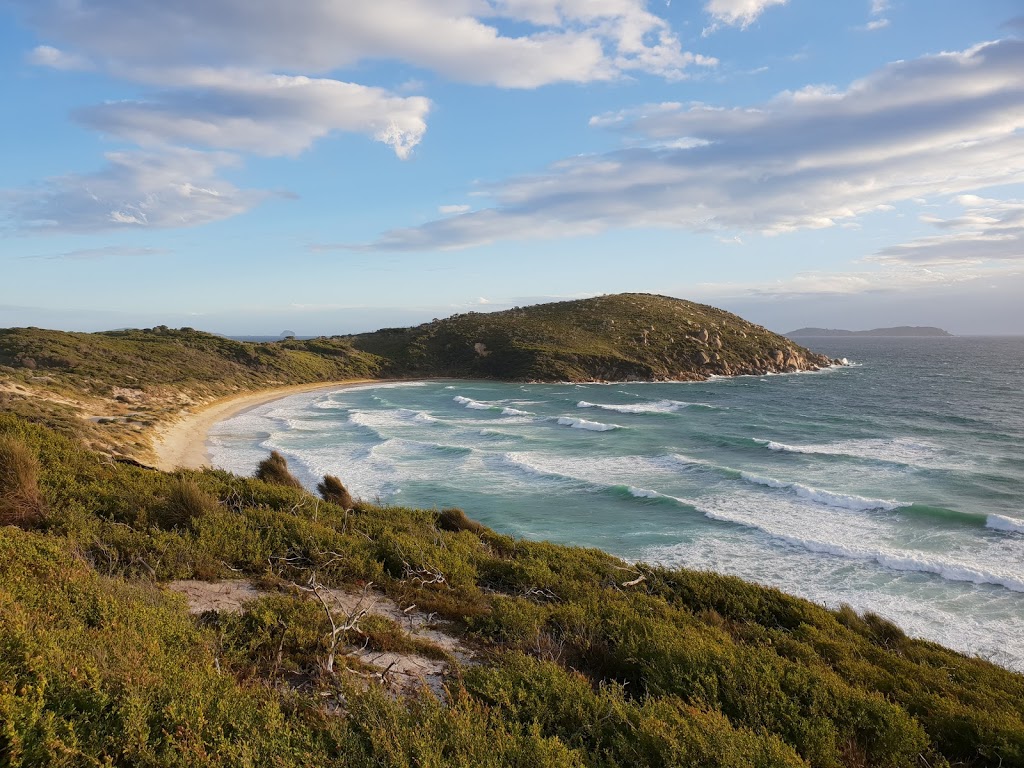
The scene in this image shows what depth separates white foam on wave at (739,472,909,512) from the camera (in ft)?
69.7

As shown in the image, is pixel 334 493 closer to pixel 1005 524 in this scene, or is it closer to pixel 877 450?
pixel 1005 524

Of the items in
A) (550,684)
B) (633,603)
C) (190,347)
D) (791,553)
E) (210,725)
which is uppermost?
(190,347)

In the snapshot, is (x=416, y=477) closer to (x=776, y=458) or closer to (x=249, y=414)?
(x=776, y=458)

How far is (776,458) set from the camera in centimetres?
3005

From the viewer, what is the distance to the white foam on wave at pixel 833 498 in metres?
21.2

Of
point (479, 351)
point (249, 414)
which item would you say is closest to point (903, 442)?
point (249, 414)

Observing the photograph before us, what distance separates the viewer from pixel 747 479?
25.6 m

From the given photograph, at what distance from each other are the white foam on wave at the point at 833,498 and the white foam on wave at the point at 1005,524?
2.45 m

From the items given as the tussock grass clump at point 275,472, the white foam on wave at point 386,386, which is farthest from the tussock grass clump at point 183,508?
the white foam on wave at point 386,386

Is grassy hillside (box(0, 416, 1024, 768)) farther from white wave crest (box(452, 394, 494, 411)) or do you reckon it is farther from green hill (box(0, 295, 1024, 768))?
white wave crest (box(452, 394, 494, 411))

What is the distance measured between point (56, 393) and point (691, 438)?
40.3 metres

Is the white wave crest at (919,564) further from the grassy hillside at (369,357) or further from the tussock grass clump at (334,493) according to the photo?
the grassy hillside at (369,357)

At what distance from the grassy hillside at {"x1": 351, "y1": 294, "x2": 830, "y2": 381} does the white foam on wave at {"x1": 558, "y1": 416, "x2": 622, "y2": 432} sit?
31.7 meters

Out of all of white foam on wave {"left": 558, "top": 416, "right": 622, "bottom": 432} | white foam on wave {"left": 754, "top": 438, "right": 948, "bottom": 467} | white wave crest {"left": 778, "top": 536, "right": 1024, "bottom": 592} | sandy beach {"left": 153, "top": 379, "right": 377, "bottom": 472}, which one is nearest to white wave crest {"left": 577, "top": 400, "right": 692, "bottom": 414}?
white foam on wave {"left": 558, "top": 416, "right": 622, "bottom": 432}
